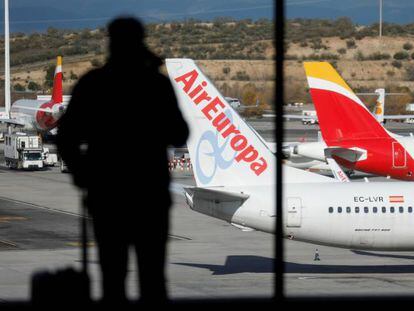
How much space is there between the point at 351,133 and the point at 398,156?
226cm

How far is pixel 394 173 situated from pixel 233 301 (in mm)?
39557

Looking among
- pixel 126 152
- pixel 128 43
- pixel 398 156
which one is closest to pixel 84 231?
pixel 126 152

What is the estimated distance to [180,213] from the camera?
4541 cm

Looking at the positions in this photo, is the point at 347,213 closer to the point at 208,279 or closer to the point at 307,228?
the point at 307,228

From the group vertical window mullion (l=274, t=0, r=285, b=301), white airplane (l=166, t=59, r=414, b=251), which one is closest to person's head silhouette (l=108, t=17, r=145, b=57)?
vertical window mullion (l=274, t=0, r=285, b=301)

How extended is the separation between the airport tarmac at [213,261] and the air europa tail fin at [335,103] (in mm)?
7091

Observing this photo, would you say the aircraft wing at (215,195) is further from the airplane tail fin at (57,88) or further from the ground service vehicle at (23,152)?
the airplane tail fin at (57,88)

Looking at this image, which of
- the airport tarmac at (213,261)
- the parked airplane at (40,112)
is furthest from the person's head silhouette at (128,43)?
the parked airplane at (40,112)

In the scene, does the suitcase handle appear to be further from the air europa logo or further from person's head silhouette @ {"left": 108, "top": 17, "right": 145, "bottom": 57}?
the air europa logo

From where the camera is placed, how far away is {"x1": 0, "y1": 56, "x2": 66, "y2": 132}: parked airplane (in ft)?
272

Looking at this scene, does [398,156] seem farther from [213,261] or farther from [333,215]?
[333,215]

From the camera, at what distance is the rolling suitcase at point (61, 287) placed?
7594 millimetres

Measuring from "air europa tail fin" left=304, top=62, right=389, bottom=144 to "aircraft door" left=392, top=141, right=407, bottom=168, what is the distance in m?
1.31

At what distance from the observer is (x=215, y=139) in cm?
2741
